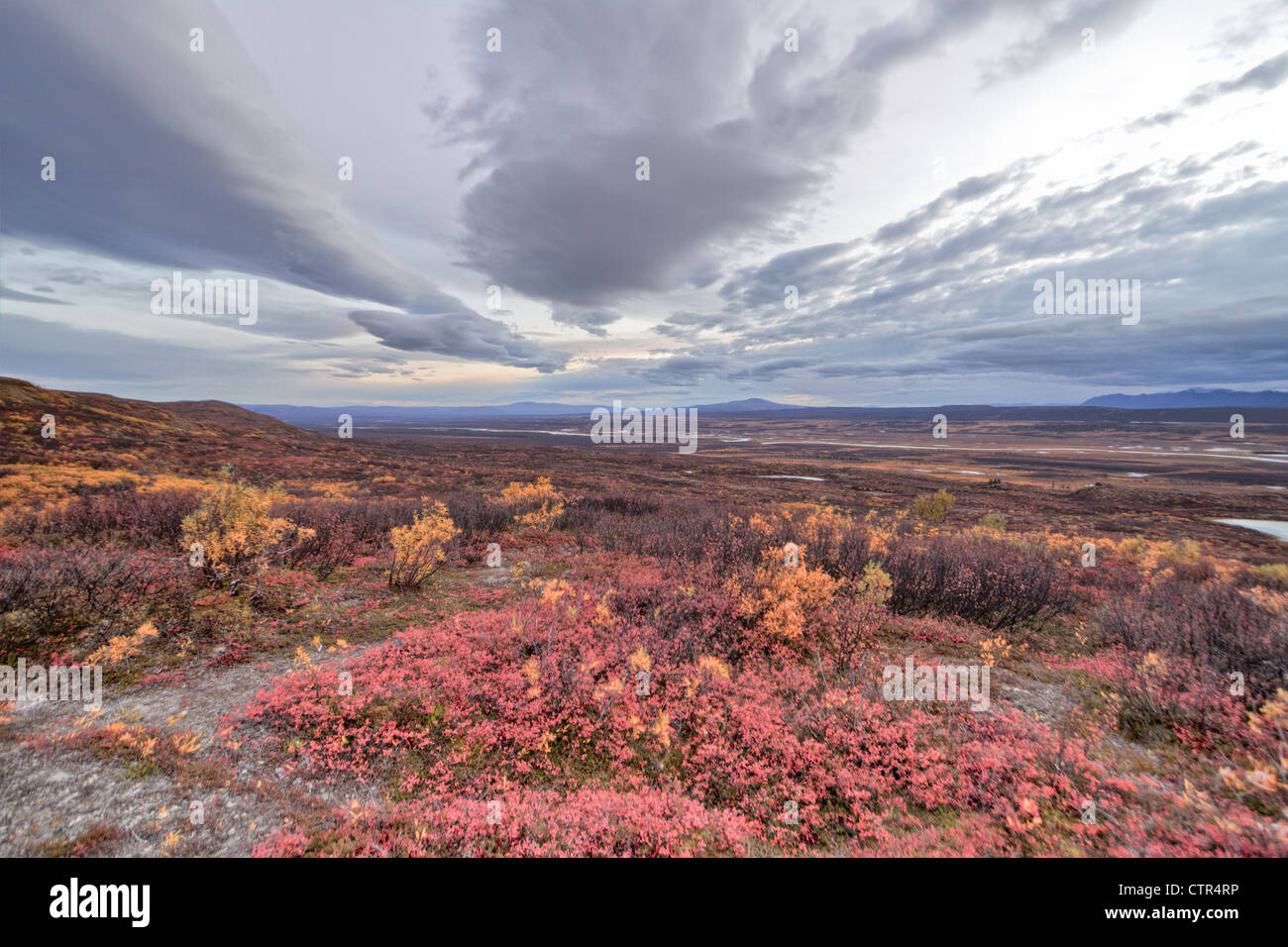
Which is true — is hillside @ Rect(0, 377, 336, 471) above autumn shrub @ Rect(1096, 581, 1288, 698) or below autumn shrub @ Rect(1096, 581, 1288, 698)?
above

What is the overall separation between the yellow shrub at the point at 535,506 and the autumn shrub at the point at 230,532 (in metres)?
9.62

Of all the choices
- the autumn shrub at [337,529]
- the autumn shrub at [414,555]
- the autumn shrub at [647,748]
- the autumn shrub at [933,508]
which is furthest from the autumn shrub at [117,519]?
the autumn shrub at [933,508]

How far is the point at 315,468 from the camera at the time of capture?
37156 millimetres

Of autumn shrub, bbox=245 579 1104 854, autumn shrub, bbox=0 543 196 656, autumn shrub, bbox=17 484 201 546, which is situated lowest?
autumn shrub, bbox=245 579 1104 854

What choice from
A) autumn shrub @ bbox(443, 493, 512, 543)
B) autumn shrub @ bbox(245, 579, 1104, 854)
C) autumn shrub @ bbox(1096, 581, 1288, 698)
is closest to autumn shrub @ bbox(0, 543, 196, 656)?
autumn shrub @ bbox(245, 579, 1104, 854)

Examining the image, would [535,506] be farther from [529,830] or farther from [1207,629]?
[1207,629]

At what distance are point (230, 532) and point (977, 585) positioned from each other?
18541 millimetres

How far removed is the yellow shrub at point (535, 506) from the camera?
18.6 metres

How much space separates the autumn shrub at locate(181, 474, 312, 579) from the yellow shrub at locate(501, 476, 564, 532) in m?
9.62

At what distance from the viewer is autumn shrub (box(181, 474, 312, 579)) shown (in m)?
9.02

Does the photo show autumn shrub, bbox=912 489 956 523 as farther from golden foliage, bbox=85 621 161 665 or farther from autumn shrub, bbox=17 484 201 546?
autumn shrub, bbox=17 484 201 546

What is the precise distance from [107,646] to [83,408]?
77.8 metres
